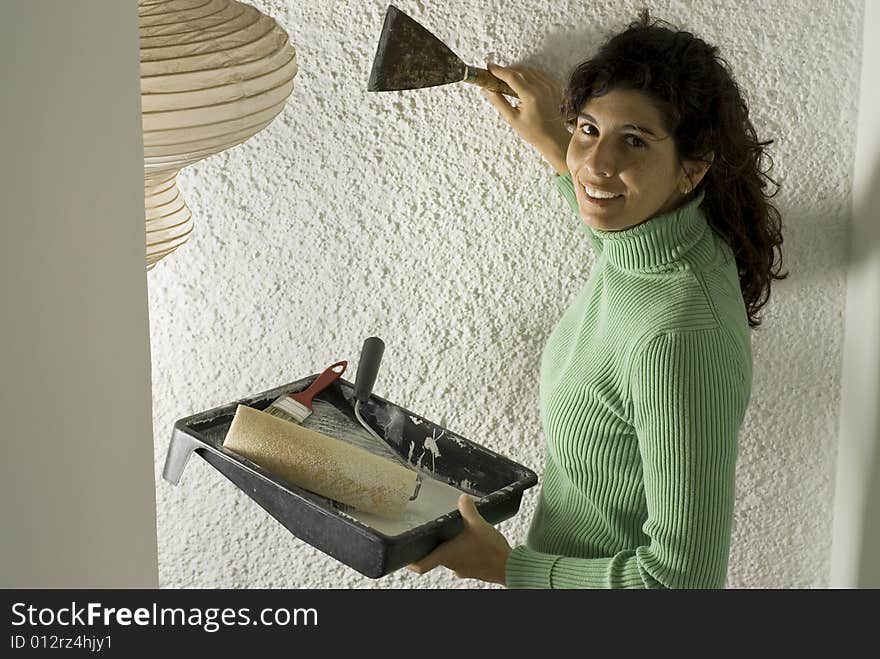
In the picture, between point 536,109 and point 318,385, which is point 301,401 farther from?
point 536,109

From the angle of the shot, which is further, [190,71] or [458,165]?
[458,165]

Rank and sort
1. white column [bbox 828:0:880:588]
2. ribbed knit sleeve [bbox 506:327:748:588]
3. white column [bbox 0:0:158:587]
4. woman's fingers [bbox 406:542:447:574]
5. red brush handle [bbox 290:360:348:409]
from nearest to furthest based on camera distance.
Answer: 1. white column [bbox 0:0:158:587]
2. ribbed knit sleeve [bbox 506:327:748:588]
3. woman's fingers [bbox 406:542:447:574]
4. white column [bbox 828:0:880:588]
5. red brush handle [bbox 290:360:348:409]

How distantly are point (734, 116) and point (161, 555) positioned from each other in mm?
1230

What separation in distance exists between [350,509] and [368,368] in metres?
0.25

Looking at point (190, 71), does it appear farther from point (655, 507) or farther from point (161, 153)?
point (655, 507)

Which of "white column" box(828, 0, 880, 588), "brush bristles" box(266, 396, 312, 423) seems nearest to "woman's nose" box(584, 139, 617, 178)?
"white column" box(828, 0, 880, 588)

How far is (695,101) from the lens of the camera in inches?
43.8

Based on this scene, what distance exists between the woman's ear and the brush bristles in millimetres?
613

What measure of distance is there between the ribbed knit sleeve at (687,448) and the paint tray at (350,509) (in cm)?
23

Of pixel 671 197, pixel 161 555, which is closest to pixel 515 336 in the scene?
pixel 671 197

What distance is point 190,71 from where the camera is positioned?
1.16 m

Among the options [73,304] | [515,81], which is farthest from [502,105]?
[73,304]

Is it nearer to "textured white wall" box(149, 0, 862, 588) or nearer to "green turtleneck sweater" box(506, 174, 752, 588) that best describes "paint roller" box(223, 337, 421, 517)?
"green turtleneck sweater" box(506, 174, 752, 588)

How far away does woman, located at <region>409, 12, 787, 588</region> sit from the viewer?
3.58 feet
